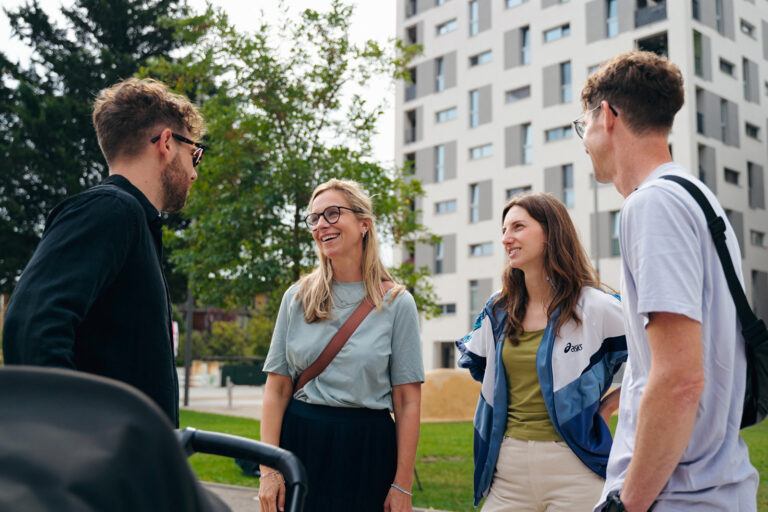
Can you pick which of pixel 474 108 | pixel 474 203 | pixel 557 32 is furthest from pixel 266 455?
pixel 474 108

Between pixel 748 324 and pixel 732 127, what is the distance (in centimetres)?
4122

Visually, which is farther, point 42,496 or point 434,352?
point 434,352

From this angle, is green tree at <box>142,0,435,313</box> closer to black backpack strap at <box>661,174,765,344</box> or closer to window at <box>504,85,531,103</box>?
black backpack strap at <box>661,174,765,344</box>

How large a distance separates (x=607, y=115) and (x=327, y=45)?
11491 millimetres

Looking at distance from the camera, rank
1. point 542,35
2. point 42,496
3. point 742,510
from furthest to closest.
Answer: point 542,35 < point 742,510 < point 42,496

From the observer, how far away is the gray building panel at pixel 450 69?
46531mm

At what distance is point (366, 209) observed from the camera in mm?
4133

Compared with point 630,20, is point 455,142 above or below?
below

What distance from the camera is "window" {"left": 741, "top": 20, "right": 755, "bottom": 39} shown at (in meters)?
40.8

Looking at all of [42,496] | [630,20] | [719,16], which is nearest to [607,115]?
[42,496]

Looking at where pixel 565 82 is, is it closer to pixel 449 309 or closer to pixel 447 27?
pixel 447 27

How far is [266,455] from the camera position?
1.61 m

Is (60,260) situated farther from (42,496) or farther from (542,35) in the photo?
(542,35)

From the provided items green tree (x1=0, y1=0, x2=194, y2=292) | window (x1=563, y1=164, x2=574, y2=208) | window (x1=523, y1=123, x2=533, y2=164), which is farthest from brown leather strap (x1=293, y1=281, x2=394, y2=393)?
window (x1=523, y1=123, x2=533, y2=164)
